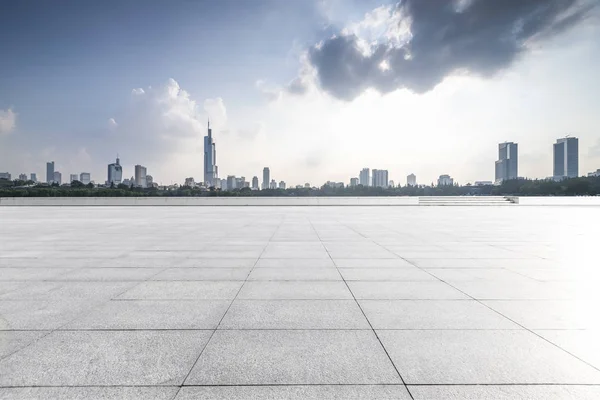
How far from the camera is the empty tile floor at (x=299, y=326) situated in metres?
3.31

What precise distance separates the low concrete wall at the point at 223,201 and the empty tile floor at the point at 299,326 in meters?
31.4

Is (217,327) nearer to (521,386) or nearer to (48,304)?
(48,304)

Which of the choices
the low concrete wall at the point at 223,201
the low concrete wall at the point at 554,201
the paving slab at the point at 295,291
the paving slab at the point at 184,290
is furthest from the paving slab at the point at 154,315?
the low concrete wall at the point at 554,201

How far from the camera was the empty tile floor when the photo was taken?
3314 millimetres

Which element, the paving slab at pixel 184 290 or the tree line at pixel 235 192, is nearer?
the paving slab at pixel 184 290

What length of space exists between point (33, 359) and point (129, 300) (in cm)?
202

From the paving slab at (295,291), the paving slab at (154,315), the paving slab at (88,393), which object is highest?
the paving slab at (295,291)

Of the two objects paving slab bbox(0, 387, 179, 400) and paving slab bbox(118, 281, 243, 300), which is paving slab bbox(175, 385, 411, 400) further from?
paving slab bbox(118, 281, 243, 300)

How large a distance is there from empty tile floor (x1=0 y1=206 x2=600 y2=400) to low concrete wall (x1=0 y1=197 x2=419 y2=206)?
3145cm

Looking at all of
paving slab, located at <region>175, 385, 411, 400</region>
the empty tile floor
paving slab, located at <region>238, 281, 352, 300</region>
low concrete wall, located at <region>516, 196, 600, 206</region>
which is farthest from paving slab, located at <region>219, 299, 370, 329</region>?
low concrete wall, located at <region>516, 196, 600, 206</region>

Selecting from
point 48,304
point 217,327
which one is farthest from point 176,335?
point 48,304

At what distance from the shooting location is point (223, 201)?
41312mm

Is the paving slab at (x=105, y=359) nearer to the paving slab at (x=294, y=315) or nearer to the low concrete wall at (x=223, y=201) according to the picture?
the paving slab at (x=294, y=315)

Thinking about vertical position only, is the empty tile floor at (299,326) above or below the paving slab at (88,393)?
above
